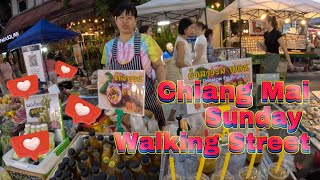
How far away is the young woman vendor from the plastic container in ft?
3.19

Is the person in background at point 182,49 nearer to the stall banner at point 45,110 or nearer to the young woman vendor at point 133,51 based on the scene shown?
the young woman vendor at point 133,51

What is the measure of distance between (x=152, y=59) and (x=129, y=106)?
2.15ft

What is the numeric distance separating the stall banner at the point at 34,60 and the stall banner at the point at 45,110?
0.97m

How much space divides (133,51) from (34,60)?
1520 mm

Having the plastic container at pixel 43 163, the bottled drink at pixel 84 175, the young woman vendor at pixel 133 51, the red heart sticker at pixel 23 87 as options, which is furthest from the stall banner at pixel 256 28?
the bottled drink at pixel 84 175

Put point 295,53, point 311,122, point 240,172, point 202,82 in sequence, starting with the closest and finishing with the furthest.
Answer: point 240,172 → point 202,82 → point 311,122 → point 295,53

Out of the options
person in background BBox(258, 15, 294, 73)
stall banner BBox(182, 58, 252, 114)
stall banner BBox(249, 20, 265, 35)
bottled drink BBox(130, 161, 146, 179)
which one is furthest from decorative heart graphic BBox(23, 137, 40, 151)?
stall banner BBox(249, 20, 265, 35)

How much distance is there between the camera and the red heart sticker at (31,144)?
206 centimetres

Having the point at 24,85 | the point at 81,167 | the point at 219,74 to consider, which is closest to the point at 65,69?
the point at 24,85

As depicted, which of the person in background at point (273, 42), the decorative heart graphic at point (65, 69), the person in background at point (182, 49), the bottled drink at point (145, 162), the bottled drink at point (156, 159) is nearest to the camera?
the bottled drink at point (145, 162)

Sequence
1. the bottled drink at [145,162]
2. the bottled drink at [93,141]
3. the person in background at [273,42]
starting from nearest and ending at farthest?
the bottled drink at [145,162] < the bottled drink at [93,141] < the person in background at [273,42]

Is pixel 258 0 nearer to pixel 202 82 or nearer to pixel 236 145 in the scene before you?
pixel 202 82

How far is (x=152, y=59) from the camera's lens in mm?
2684

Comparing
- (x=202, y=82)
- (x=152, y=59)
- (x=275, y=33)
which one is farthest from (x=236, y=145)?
(x=275, y=33)
